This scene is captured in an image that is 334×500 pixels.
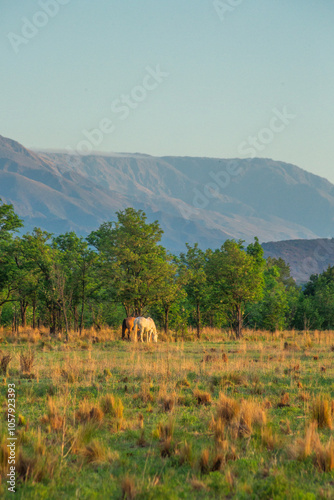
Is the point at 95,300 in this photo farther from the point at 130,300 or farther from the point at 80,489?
the point at 80,489

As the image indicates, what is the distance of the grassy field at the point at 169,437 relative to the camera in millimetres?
6246

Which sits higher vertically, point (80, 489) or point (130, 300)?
point (130, 300)

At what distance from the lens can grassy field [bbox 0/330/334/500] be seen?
6246 millimetres

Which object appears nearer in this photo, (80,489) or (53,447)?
(80,489)

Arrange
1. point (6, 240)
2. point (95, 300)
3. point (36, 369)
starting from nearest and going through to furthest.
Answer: point (36, 369) → point (6, 240) → point (95, 300)

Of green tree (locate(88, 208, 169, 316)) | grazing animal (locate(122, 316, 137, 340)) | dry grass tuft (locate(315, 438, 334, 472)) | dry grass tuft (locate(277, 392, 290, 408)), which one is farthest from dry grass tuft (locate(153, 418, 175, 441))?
green tree (locate(88, 208, 169, 316))

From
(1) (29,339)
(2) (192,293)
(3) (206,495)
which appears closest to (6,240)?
(1) (29,339)

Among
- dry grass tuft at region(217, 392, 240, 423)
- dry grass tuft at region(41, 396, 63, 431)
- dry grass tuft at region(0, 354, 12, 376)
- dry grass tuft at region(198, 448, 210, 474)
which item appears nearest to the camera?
dry grass tuft at region(198, 448, 210, 474)

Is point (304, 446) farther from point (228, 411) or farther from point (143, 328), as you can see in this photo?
point (143, 328)

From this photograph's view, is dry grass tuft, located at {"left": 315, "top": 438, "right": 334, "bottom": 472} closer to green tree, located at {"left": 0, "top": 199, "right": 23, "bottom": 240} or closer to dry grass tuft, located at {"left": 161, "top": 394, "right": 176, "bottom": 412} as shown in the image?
dry grass tuft, located at {"left": 161, "top": 394, "right": 176, "bottom": 412}

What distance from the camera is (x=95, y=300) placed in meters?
42.3

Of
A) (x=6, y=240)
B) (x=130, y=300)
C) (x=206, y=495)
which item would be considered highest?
(x=6, y=240)

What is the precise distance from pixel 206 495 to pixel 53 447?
9.02ft

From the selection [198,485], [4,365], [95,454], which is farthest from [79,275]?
[198,485]
